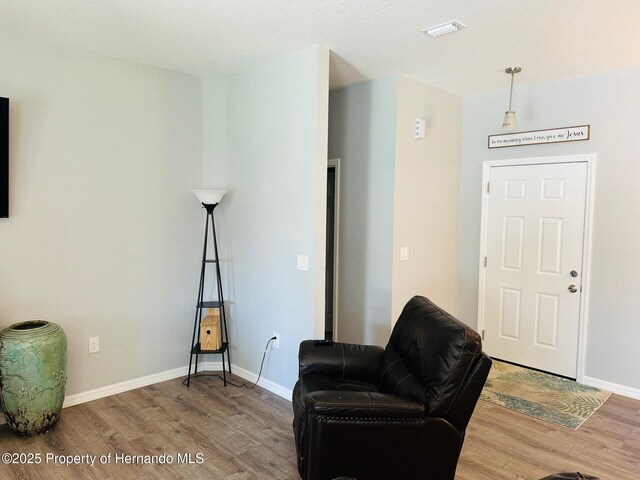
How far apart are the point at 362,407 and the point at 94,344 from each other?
235 centimetres

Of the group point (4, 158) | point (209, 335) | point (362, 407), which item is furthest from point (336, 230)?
point (4, 158)

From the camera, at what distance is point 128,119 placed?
138 inches

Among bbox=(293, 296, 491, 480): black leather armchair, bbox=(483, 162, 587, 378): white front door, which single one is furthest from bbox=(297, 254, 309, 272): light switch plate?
bbox=(483, 162, 587, 378): white front door

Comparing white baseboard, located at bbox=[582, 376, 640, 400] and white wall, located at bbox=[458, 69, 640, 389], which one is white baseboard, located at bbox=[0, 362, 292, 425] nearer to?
white baseboard, located at bbox=[582, 376, 640, 400]

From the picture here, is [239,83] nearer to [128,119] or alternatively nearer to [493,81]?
[128,119]

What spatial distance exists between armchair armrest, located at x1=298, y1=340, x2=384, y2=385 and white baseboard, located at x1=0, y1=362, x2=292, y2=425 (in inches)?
34.4

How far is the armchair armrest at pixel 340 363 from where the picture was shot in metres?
2.74

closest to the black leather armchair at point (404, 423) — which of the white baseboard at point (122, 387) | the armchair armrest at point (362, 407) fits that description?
the armchair armrest at point (362, 407)

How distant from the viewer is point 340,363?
276 cm

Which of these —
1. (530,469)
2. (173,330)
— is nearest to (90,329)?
(173,330)

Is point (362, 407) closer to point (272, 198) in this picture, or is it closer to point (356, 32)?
point (272, 198)

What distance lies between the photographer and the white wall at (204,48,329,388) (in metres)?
3.26

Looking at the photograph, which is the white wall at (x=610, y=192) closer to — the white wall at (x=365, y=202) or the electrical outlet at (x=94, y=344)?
the white wall at (x=365, y=202)

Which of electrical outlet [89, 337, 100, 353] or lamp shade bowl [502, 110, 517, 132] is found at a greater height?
lamp shade bowl [502, 110, 517, 132]
